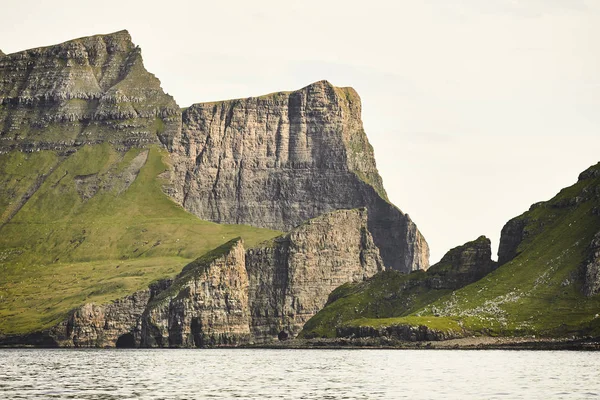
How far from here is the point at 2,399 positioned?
158 metres

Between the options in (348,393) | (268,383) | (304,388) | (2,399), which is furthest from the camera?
(268,383)

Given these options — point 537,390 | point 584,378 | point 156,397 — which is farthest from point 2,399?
point 584,378

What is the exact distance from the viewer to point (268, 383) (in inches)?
7830

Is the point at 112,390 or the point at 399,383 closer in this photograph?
the point at 112,390

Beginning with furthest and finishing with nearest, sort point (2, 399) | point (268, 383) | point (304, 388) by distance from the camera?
1. point (268, 383)
2. point (304, 388)
3. point (2, 399)

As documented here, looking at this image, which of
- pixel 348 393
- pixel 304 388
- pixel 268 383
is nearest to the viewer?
pixel 348 393

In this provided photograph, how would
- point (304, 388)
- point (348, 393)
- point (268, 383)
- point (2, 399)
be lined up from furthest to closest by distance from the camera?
point (268, 383) < point (304, 388) < point (348, 393) < point (2, 399)

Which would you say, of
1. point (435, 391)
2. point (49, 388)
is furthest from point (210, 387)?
point (435, 391)

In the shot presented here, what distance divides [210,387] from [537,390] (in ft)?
176

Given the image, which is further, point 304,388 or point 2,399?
point 304,388

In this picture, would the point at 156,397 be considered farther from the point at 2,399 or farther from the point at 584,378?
the point at 584,378

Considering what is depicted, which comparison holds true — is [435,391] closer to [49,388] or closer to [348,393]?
[348,393]

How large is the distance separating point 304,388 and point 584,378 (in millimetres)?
51836

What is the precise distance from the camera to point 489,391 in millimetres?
176000
